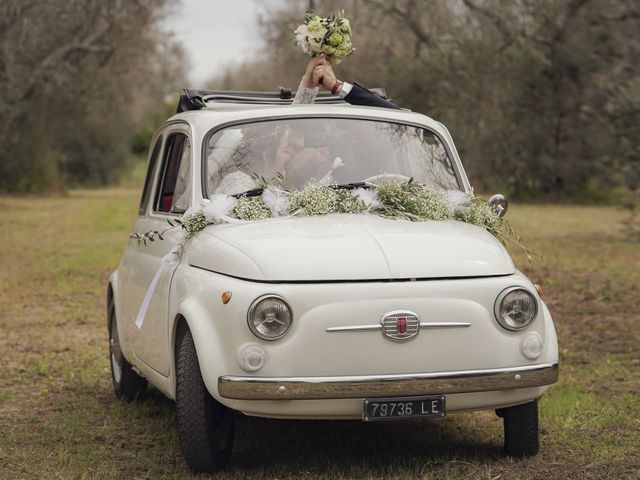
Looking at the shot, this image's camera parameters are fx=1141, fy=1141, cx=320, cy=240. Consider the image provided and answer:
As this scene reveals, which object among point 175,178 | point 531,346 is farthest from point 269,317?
point 175,178

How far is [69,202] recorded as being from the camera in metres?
36.7

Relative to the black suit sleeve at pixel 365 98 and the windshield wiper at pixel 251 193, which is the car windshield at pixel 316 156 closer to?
the windshield wiper at pixel 251 193

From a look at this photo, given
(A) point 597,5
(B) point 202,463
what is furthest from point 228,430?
(A) point 597,5

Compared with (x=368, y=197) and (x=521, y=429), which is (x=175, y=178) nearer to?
(x=368, y=197)

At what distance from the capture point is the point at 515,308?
16.6ft

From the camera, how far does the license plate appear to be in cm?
489

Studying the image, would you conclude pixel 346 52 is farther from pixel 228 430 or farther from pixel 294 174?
pixel 228 430

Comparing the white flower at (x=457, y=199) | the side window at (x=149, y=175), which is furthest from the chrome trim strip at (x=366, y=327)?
the side window at (x=149, y=175)

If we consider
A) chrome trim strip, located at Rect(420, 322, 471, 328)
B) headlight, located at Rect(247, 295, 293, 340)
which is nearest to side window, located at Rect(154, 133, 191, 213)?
headlight, located at Rect(247, 295, 293, 340)

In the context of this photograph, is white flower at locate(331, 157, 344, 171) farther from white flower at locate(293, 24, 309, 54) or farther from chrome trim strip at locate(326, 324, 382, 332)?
chrome trim strip at locate(326, 324, 382, 332)

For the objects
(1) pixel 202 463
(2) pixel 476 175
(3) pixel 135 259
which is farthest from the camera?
(2) pixel 476 175

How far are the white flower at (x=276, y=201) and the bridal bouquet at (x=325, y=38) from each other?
1.42 metres

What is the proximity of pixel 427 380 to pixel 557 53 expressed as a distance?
28.2m

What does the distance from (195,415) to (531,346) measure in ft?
5.02
